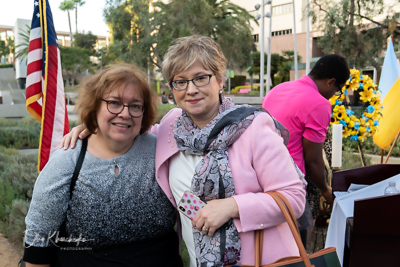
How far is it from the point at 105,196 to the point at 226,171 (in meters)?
0.61

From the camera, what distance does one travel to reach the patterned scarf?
1.65 metres

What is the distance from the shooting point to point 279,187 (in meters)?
1.65

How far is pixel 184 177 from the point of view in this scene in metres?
1.79

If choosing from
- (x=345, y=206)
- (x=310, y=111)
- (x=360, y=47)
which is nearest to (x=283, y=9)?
(x=360, y=47)

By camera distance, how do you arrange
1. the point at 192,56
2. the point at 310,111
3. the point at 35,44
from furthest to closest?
1. the point at 35,44
2. the point at 310,111
3. the point at 192,56

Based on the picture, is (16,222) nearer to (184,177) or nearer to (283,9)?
(184,177)

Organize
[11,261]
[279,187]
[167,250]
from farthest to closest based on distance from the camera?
1. [11,261]
2. [167,250]
3. [279,187]

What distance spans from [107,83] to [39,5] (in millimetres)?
2084

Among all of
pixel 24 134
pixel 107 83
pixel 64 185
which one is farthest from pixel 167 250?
pixel 24 134

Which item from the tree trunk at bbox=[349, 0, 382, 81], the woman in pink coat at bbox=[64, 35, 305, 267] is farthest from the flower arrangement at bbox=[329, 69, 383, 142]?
the tree trunk at bbox=[349, 0, 382, 81]

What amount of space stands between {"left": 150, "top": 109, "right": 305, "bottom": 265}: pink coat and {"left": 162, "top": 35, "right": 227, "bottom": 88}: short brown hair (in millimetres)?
315

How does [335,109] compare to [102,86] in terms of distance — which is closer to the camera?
[102,86]

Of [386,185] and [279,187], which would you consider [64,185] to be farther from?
[386,185]

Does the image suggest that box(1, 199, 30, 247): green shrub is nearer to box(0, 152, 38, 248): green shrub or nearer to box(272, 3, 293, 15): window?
box(0, 152, 38, 248): green shrub
